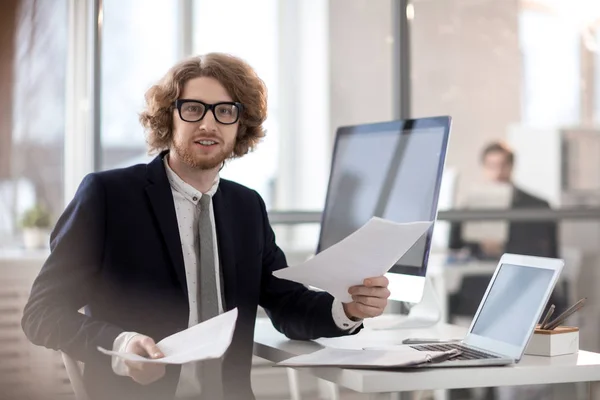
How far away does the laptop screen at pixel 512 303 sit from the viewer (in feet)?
5.37

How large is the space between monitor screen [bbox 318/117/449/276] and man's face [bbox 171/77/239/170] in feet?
1.31

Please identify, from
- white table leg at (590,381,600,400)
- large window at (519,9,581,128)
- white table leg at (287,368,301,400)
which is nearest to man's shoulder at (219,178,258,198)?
white table leg at (590,381,600,400)

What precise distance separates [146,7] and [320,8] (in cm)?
82

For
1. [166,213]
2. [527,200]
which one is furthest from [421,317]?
[527,200]

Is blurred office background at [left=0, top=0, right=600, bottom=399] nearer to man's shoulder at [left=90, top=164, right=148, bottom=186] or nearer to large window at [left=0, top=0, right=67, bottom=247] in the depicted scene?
large window at [left=0, top=0, right=67, bottom=247]

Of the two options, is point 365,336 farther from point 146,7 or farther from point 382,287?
point 146,7

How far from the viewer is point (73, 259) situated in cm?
172

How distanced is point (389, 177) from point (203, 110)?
0.48 metres

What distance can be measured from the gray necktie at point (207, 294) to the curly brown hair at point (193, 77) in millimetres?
251

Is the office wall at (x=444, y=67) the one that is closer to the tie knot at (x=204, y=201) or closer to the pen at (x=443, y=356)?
the tie knot at (x=204, y=201)

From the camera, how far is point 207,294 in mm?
1842

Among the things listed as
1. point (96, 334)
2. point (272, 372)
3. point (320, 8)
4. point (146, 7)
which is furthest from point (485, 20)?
point (96, 334)

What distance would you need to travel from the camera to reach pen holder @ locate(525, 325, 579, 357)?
5.64 feet

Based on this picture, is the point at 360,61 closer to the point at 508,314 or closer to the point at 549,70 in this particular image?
the point at 549,70
